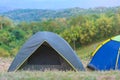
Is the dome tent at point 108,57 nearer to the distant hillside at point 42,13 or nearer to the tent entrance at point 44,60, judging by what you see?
the tent entrance at point 44,60

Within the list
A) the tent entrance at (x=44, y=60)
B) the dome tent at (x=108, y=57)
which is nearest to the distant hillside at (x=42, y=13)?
the dome tent at (x=108, y=57)

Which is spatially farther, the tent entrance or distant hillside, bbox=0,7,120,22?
distant hillside, bbox=0,7,120,22

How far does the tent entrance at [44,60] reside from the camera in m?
9.63

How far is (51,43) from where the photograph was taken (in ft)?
30.8

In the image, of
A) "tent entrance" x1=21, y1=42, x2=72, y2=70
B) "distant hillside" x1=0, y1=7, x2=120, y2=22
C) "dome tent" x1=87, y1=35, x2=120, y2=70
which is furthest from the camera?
"distant hillside" x1=0, y1=7, x2=120, y2=22

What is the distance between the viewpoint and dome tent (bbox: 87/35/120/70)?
33.3ft

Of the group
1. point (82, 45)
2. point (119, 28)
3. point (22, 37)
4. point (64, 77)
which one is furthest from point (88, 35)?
point (64, 77)

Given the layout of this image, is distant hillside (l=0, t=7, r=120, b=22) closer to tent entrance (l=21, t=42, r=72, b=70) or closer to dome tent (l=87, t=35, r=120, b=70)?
dome tent (l=87, t=35, r=120, b=70)

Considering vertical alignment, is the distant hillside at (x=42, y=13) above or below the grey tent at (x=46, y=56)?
below

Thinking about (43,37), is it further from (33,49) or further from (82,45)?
(82,45)

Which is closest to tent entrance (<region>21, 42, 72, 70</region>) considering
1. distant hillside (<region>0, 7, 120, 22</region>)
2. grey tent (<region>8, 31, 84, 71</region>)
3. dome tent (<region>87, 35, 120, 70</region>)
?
grey tent (<region>8, 31, 84, 71</region>)

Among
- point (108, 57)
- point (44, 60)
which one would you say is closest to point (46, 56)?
point (44, 60)

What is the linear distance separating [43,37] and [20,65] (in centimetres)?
111

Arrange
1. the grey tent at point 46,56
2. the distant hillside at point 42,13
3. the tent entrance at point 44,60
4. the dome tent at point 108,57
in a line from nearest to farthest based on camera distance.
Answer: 1. the grey tent at point 46,56
2. the tent entrance at point 44,60
3. the dome tent at point 108,57
4. the distant hillside at point 42,13
